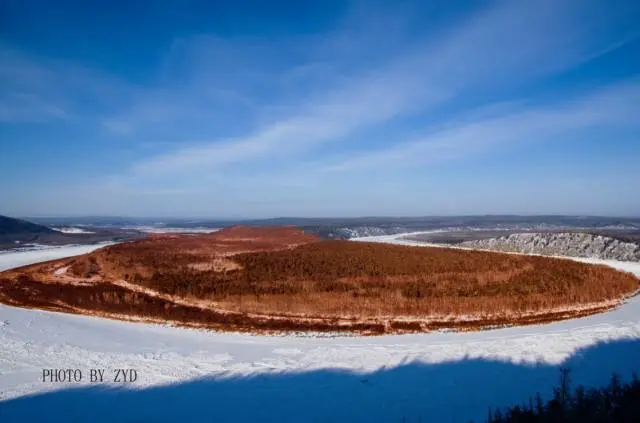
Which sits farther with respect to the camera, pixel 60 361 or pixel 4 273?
pixel 4 273

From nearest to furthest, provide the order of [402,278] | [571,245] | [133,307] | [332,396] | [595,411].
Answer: [595,411] < [332,396] < [133,307] < [402,278] < [571,245]

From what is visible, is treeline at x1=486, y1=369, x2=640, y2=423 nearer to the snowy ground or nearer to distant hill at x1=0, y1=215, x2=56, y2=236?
the snowy ground

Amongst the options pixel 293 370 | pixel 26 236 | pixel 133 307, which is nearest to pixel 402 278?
pixel 133 307

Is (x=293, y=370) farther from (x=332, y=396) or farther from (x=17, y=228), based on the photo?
(x=17, y=228)

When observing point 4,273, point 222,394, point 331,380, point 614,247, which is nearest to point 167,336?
point 222,394

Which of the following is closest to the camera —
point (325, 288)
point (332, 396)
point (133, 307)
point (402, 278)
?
point (332, 396)

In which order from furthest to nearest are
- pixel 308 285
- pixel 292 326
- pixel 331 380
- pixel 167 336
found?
1. pixel 308 285
2. pixel 292 326
3. pixel 167 336
4. pixel 331 380

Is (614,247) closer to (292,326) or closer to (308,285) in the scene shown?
(308,285)

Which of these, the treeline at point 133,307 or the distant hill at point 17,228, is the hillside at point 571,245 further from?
the distant hill at point 17,228
